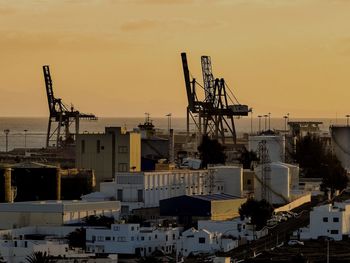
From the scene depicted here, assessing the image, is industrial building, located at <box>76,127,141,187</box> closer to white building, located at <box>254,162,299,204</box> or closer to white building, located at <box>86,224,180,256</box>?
white building, located at <box>254,162,299,204</box>

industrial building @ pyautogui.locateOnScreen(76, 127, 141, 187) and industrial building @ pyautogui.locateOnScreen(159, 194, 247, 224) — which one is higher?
industrial building @ pyautogui.locateOnScreen(76, 127, 141, 187)

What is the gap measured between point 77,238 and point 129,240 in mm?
1548

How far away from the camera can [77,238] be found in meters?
52.3

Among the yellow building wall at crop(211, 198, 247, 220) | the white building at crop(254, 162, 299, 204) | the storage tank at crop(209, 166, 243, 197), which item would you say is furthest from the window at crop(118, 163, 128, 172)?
the yellow building wall at crop(211, 198, 247, 220)

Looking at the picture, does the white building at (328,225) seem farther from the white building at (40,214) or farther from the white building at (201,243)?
the white building at (40,214)

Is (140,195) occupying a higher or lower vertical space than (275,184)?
lower

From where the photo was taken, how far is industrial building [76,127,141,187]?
233 ft

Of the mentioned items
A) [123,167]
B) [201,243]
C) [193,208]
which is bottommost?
[201,243]

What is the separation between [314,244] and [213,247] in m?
3.40

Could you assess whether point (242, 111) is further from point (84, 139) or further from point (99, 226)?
point (99, 226)

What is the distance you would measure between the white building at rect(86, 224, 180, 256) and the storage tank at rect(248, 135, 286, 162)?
28275mm

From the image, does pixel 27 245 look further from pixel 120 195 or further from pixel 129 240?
pixel 120 195

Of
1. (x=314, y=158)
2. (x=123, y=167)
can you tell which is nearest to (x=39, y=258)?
(x=123, y=167)

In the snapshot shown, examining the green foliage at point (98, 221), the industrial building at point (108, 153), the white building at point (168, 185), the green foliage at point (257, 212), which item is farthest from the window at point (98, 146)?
the green foliage at point (98, 221)
